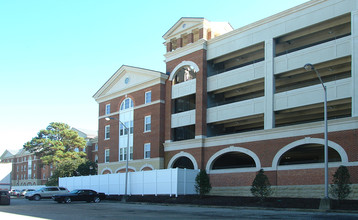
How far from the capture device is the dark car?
38037 mm

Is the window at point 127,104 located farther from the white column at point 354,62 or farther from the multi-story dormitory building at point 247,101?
the white column at point 354,62

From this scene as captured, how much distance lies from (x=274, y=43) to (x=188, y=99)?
1227cm

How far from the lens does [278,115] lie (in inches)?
1490

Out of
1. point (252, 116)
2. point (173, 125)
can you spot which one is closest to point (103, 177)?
point (173, 125)

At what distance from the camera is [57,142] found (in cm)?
7456

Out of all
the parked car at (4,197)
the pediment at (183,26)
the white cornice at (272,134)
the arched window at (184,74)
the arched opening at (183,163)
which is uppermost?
the pediment at (183,26)

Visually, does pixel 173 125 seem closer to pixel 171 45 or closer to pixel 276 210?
pixel 171 45

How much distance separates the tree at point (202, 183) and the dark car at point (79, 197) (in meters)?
9.80

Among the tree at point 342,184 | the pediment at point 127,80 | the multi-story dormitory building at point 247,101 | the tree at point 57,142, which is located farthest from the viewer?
the tree at point 57,142

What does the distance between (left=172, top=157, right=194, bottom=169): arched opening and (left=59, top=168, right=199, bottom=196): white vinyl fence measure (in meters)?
2.74

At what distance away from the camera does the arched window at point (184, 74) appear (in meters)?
43.5

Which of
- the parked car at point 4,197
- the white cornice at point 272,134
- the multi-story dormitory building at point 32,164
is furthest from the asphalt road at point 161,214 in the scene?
the multi-story dormitory building at point 32,164

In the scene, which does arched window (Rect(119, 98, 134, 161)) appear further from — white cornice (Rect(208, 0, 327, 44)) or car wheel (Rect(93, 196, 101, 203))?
white cornice (Rect(208, 0, 327, 44))

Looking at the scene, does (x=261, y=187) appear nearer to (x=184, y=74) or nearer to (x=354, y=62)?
(x=354, y=62)
